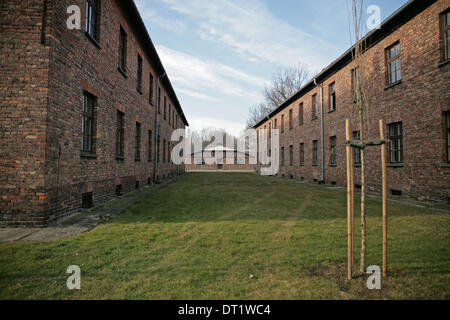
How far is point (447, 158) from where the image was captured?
787cm

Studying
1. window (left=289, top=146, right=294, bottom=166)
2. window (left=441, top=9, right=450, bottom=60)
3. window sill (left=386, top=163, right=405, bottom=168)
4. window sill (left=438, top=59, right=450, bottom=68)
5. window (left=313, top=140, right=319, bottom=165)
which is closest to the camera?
window sill (left=438, top=59, right=450, bottom=68)

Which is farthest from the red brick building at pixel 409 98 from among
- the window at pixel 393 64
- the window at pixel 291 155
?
the window at pixel 291 155

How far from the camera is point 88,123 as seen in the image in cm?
708

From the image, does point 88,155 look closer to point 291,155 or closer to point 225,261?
point 225,261

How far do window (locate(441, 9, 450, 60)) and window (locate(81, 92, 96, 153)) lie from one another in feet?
35.8

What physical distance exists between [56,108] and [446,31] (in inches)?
444

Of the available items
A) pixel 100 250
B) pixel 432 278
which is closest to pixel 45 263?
pixel 100 250

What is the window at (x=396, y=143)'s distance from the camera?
9812 millimetres

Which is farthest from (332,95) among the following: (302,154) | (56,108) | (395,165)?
(56,108)

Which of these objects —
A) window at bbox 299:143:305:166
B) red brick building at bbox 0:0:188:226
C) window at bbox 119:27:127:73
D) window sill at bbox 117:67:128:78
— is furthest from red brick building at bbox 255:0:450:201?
window at bbox 119:27:127:73

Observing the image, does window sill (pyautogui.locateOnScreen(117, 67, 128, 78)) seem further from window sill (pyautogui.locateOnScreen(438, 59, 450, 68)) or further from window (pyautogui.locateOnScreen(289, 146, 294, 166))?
window (pyautogui.locateOnScreen(289, 146, 294, 166))

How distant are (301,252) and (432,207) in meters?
6.12

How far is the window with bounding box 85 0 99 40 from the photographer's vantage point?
6934mm

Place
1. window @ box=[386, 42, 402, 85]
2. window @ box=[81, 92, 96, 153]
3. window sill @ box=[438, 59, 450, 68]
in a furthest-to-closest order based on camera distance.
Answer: window @ box=[386, 42, 402, 85]
window sill @ box=[438, 59, 450, 68]
window @ box=[81, 92, 96, 153]
